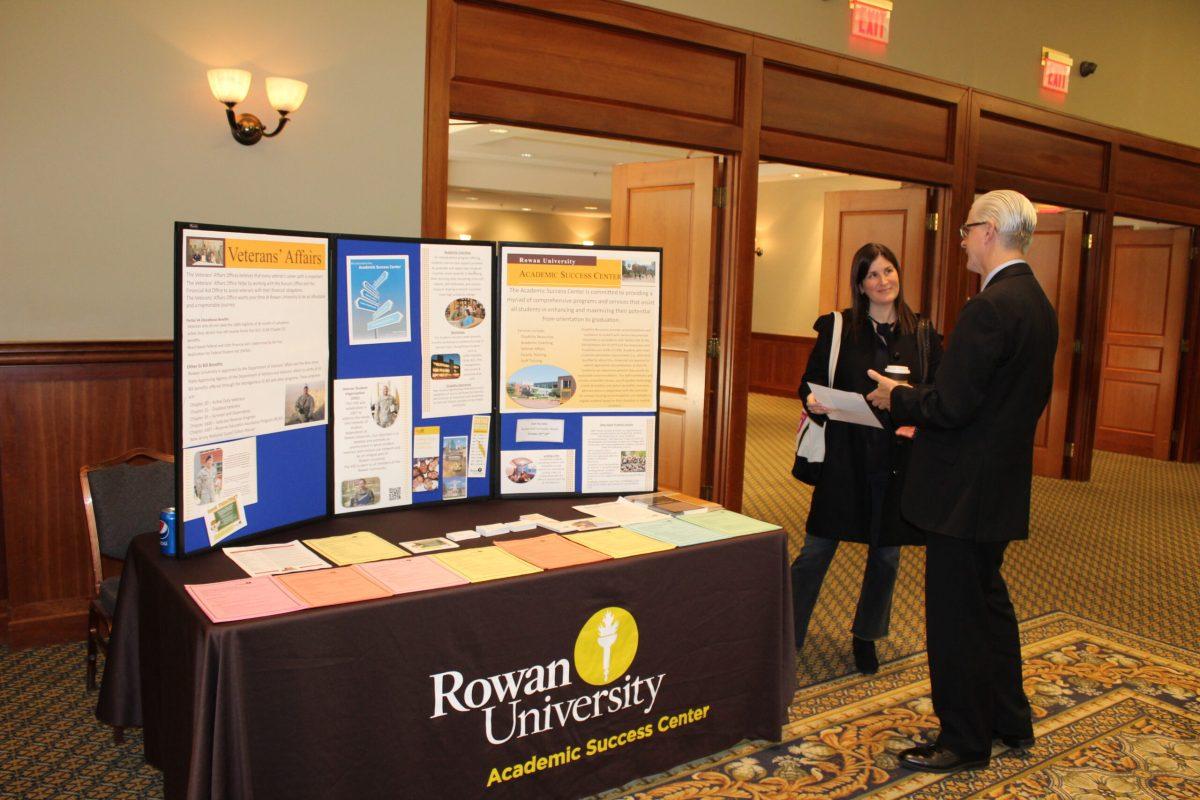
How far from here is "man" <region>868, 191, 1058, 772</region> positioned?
2.58 m

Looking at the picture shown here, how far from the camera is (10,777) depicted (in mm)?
2592

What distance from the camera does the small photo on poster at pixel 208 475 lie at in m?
2.17

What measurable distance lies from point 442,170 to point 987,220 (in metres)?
2.36

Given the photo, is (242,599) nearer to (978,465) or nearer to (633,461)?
(633,461)

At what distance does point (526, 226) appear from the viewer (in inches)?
725

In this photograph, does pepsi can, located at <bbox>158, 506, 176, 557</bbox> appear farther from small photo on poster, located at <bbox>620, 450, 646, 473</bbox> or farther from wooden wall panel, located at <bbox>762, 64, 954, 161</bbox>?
wooden wall panel, located at <bbox>762, 64, 954, 161</bbox>

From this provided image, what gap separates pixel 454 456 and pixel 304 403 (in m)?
0.49

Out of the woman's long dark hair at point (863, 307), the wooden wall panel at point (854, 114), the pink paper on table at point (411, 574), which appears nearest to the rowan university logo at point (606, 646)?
the pink paper on table at point (411, 574)

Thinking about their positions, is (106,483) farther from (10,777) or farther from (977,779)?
(977,779)

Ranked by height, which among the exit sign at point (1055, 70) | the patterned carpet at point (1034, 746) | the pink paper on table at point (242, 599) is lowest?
the patterned carpet at point (1034, 746)

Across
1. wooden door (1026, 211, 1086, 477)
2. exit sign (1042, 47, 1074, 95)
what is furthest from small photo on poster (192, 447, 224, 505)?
wooden door (1026, 211, 1086, 477)

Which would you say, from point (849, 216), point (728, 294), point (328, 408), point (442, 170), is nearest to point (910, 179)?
point (849, 216)

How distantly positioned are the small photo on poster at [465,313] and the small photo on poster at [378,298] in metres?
0.13

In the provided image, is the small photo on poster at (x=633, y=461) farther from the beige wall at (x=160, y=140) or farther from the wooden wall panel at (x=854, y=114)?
the wooden wall panel at (x=854, y=114)
